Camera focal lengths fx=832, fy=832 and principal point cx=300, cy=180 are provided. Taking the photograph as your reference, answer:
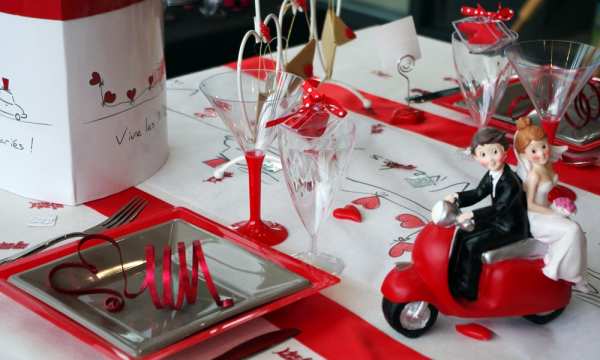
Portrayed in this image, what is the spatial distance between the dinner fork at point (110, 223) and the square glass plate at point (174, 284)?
3 cm

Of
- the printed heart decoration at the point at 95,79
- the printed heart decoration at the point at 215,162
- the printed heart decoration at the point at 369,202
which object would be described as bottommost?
the printed heart decoration at the point at 215,162

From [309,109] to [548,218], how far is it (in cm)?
31

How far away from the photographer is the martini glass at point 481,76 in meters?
1.25

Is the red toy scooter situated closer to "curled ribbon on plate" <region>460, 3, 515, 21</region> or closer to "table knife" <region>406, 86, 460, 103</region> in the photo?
"curled ribbon on plate" <region>460, 3, 515, 21</region>

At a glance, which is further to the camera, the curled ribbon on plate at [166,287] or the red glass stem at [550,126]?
the red glass stem at [550,126]

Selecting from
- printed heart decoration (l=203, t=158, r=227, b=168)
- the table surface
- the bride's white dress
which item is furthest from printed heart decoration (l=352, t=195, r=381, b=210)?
the bride's white dress

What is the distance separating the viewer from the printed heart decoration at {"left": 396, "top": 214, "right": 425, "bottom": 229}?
1.06 meters

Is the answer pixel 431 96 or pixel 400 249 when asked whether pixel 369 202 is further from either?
pixel 431 96

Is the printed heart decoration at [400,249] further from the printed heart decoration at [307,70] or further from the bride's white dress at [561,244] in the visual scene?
the printed heart decoration at [307,70]

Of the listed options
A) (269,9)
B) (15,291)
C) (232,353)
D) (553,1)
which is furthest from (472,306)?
(553,1)

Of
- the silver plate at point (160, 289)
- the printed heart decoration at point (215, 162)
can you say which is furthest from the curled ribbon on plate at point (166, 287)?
the printed heart decoration at point (215, 162)

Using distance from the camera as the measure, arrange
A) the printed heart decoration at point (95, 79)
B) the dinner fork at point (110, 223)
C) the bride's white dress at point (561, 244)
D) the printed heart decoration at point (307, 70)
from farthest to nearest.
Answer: the printed heart decoration at point (307, 70) < the printed heart decoration at point (95, 79) < the dinner fork at point (110, 223) < the bride's white dress at point (561, 244)

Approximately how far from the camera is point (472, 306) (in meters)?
0.81

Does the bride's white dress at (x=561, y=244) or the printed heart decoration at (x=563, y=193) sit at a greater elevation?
the bride's white dress at (x=561, y=244)
